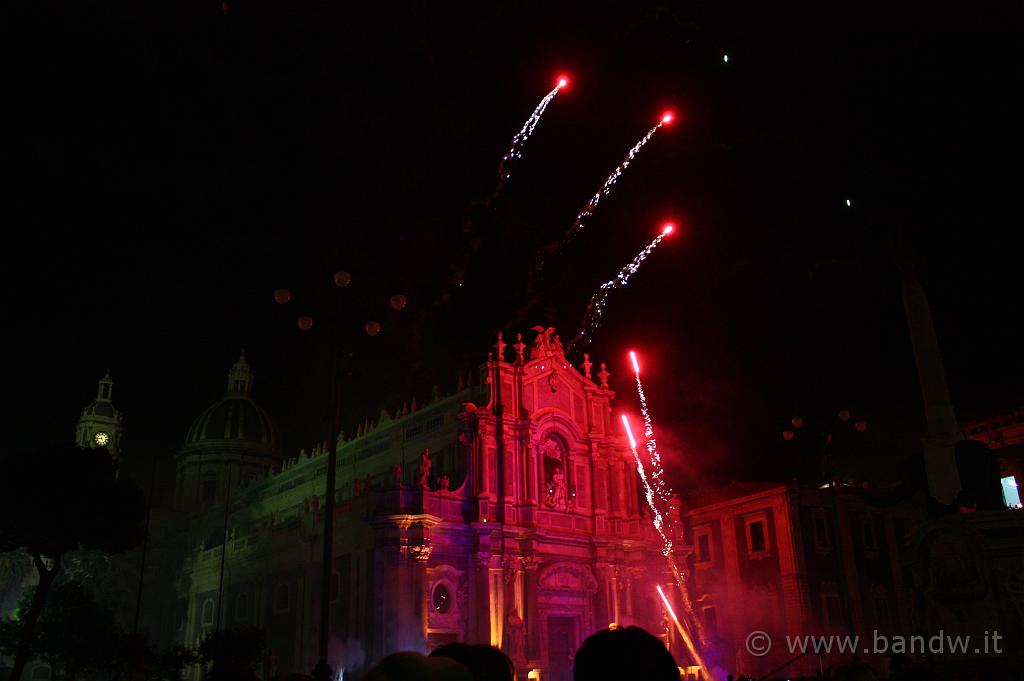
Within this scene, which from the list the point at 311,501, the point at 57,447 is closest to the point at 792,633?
the point at 311,501

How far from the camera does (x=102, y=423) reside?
76.0 meters

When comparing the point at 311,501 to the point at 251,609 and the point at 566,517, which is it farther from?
the point at 566,517

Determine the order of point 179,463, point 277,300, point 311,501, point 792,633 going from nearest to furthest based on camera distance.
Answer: point 277,300
point 792,633
point 311,501
point 179,463

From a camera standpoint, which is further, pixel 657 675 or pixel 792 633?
pixel 792 633

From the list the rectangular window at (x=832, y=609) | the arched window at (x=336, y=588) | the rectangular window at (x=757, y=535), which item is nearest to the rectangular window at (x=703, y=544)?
the rectangular window at (x=757, y=535)

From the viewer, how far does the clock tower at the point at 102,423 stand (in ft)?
246

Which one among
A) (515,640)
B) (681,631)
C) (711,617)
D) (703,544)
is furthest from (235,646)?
(703,544)

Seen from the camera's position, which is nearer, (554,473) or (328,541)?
(328,541)

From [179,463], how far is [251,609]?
105 ft

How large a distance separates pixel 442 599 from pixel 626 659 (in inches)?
1364

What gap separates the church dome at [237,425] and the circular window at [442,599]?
41.7 meters

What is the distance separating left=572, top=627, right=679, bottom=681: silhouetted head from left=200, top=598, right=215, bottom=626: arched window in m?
53.3

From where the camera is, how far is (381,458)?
150ft

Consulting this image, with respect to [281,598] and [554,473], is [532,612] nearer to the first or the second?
[554,473]
